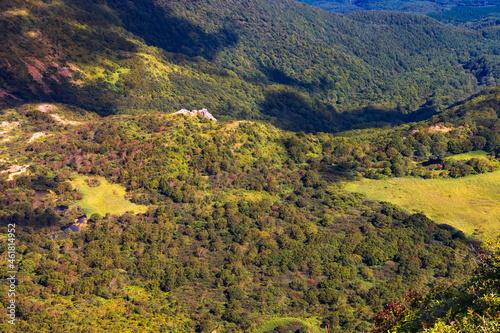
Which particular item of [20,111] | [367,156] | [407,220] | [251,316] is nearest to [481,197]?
[407,220]

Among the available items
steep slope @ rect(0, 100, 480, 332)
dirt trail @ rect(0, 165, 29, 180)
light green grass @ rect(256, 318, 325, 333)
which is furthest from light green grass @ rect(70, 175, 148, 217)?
light green grass @ rect(256, 318, 325, 333)

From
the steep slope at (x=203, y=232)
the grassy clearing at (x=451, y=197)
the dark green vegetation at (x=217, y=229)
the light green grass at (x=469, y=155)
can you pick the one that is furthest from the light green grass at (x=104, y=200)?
the light green grass at (x=469, y=155)

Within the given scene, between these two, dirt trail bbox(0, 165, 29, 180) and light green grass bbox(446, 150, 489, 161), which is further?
light green grass bbox(446, 150, 489, 161)

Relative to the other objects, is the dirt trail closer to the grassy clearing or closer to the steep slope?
the steep slope

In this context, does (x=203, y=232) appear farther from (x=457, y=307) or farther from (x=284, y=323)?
(x=457, y=307)

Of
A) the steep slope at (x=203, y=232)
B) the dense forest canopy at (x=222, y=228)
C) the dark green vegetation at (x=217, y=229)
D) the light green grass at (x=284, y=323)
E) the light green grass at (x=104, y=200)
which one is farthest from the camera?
the light green grass at (x=104, y=200)

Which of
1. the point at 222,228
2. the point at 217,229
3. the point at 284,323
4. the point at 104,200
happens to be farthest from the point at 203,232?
the point at 284,323

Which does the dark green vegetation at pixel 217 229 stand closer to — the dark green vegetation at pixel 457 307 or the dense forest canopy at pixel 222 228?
the dense forest canopy at pixel 222 228
